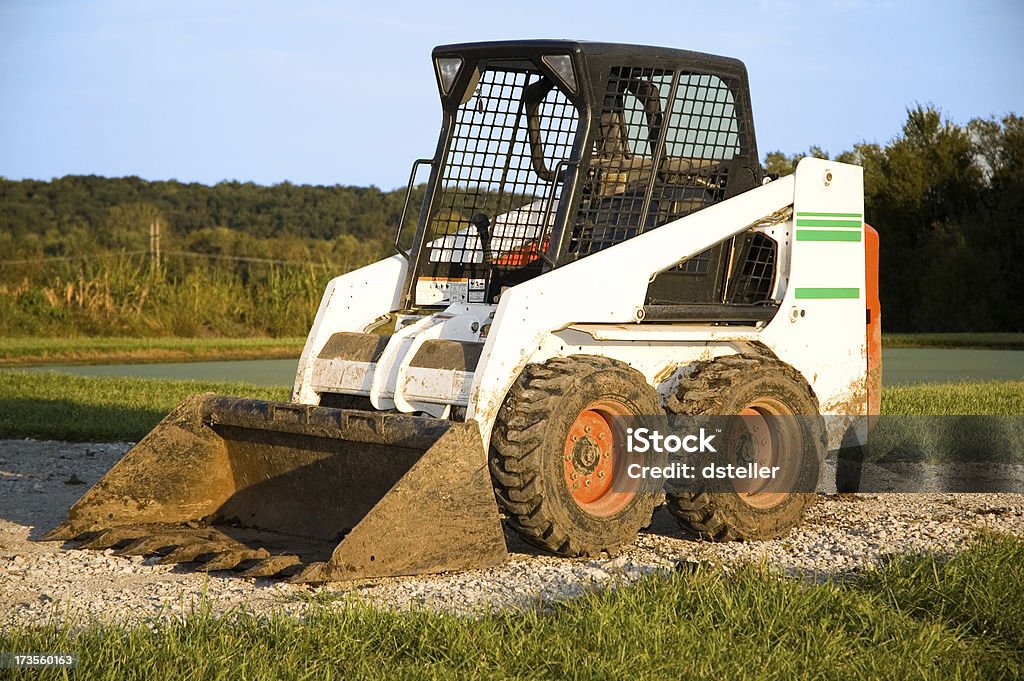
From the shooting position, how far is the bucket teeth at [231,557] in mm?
5523

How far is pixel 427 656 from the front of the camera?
410 cm

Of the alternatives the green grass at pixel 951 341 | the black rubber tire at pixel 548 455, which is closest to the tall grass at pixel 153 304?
the green grass at pixel 951 341

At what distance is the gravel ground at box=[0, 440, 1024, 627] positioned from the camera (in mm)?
4973

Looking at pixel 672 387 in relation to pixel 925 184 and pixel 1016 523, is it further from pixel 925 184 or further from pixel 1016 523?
pixel 925 184

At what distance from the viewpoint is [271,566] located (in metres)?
5.33

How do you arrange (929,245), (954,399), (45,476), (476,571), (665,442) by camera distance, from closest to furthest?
(476,571)
(665,442)
(45,476)
(954,399)
(929,245)

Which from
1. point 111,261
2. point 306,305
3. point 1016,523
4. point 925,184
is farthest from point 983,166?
point 1016,523

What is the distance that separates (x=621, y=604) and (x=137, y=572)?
2.34m

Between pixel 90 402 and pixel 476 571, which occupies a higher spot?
pixel 90 402

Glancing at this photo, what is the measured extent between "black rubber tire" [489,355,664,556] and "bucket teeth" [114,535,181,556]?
5.20 feet

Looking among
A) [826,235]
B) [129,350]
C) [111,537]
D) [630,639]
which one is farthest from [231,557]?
[129,350]

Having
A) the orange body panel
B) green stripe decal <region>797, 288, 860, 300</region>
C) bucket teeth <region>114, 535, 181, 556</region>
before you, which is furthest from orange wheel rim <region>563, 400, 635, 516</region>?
the orange body panel

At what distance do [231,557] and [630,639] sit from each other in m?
2.13
